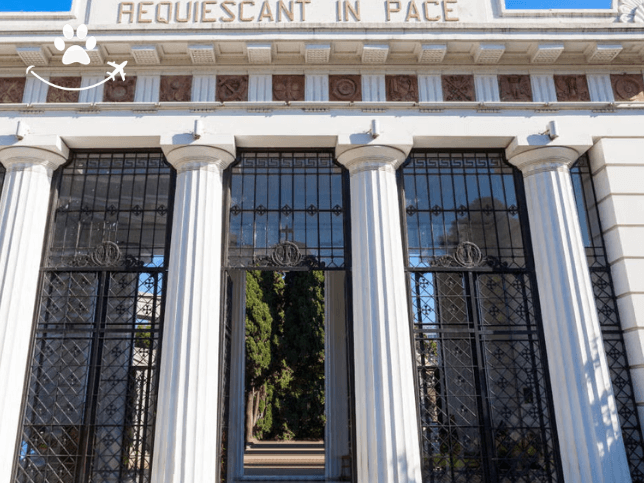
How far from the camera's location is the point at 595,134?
10.6 m

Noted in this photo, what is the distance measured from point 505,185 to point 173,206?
7.27 meters

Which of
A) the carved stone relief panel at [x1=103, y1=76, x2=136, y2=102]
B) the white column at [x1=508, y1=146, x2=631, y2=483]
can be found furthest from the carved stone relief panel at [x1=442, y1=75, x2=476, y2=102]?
the carved stone relief panel at [x1=103, y1=76, x2=136, y2=102]

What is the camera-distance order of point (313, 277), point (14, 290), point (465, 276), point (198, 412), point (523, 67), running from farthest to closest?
1. point (313, 277)
2. point (523, 67)
3. point (465, 276)
4. point (14, 290)
5. point (198, 412)

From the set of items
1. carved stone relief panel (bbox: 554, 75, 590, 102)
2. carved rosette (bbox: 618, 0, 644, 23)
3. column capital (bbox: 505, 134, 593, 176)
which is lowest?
column capital (bbox: 505, 134, 593, 176)

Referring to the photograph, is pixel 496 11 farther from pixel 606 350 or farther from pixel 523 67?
pixel 606 350

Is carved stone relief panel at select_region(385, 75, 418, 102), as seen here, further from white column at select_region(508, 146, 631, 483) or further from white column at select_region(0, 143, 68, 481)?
white column at select_region(0, 143, 68, 481)

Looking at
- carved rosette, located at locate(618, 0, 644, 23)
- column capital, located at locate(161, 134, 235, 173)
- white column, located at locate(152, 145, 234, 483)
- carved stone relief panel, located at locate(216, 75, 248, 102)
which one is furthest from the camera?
carved rosette, located at locate(618, 0, 644, 23)

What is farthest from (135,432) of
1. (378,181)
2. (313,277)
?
(313,277)

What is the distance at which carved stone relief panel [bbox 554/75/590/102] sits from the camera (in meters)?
11.0

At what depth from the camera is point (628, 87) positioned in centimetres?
1109

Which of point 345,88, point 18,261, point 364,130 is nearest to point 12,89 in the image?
point 18,261

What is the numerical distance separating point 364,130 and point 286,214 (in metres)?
2.43

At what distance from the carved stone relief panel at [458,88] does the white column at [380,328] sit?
1829mm

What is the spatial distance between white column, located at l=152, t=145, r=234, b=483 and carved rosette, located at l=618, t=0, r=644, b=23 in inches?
365
